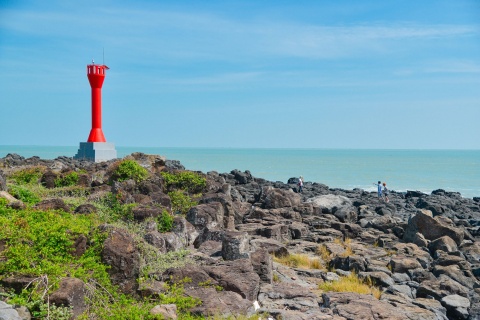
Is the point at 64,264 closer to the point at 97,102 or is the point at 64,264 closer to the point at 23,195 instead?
the point at 23,195

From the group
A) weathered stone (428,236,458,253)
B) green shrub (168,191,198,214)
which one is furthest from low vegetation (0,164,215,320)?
weathered stone (428,236,458,253)

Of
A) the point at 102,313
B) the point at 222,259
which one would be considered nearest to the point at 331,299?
the point at 222,259

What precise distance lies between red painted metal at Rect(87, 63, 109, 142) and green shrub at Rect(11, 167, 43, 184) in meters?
20.3

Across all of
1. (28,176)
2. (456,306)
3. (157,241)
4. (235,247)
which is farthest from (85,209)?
(456,306)

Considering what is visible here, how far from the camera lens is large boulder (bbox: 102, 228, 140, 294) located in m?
10.8

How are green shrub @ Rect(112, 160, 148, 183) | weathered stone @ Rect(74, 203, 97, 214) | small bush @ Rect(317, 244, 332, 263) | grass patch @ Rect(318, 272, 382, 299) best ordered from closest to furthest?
1. grass patch @ Rect(318, 272, 382, 299)
2. weathered stone @ Rect(74, 203, 97, 214)
3. small bush @ Rect(317, 244, 332, 263)
4. green shrub @ Rect(112, 160, 148, 183)

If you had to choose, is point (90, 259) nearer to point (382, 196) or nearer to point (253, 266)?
point (253, 266)

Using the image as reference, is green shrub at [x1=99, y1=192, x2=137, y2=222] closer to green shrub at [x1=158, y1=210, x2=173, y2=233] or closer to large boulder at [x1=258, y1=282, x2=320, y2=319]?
green shrub at [x1=158, y1=210, x2=173, y2=233]

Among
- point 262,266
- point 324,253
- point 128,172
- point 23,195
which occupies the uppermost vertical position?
point 128,172

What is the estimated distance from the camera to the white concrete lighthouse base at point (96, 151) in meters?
43.5

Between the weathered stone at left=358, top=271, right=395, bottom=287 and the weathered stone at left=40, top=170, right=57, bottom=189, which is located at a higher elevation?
the weathered stone at left=40, top=170, right=57, bottom=189

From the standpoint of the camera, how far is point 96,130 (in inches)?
1754

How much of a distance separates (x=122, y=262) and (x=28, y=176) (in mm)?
13821

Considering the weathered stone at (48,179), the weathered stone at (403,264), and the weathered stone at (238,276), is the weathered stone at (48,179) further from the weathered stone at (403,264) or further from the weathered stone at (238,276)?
the weathered stone at (403,264)
